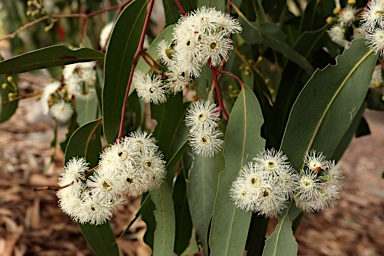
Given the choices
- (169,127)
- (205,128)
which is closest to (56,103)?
(169,127)

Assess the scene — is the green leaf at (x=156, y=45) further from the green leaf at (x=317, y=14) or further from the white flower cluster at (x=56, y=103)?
the green leaf at (x=317, y=14)

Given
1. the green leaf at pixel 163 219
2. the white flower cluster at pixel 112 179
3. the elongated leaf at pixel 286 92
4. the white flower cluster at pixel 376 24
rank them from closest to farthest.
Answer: the white flower cluster at pixel 112 179
the white flower cluster at pixel 376 24
the green leaf at pixel 163 219
the elongated leaf at pixel 286 92

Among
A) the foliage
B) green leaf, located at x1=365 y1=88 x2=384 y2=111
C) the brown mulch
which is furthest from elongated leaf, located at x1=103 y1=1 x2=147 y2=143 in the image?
the brown mulch

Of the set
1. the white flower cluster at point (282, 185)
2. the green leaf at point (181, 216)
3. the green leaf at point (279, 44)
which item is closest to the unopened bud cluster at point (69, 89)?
the green leaf at point (181, 216)

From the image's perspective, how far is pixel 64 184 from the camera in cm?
98

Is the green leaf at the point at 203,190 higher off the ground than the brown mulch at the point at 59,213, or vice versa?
the green leaf at the point at 203,190

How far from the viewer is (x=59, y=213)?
224cm

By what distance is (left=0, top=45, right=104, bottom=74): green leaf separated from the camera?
3.26 feet

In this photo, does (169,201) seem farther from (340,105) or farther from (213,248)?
(340,105)

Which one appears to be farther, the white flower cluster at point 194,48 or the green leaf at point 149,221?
the green leaf at point 149,221

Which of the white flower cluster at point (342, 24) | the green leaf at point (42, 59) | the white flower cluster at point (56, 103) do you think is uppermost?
the white flower cluster at point (342, 24)

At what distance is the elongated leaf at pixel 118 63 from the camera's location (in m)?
1.04

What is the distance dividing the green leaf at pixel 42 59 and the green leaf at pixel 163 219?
1.05 feet

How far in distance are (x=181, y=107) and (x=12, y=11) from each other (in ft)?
6.46
